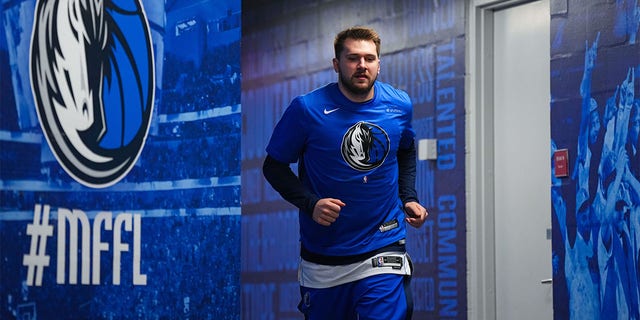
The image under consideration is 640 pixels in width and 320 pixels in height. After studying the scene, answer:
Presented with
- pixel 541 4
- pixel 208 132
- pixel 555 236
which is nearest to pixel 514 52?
pixel 541 4

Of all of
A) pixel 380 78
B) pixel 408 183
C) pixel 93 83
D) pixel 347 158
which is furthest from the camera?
pixel 380 78

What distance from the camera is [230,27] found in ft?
12.6

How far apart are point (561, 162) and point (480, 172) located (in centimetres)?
85

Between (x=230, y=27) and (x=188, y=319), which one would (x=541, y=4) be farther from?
(x=188, y=319)

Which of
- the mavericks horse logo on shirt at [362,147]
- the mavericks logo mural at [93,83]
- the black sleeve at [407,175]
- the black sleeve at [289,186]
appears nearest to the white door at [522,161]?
the black sleeve at [407,175]

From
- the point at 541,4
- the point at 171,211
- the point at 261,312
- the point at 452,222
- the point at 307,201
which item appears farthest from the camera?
the point at 261,312

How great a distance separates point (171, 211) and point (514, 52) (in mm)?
3564

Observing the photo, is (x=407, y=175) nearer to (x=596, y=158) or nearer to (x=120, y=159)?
(x=120, y=159)

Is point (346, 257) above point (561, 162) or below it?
below

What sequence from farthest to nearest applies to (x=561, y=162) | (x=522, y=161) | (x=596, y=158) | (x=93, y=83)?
(x=522, y=161)
(x=561, y=162)
(x=596, y=158)
(x=93, y=83)

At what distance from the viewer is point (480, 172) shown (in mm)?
6824

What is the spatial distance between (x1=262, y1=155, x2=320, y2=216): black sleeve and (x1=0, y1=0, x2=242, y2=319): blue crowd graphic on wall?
312mm

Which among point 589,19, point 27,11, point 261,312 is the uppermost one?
point 589,19

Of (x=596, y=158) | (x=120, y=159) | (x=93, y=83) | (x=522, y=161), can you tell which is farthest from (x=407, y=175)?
(x=522, y=161)
